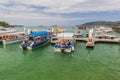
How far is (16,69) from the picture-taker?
22.2 metres

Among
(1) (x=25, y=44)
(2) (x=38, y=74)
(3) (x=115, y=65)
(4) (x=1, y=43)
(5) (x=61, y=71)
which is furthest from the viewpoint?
(4) (x=1, y=43)

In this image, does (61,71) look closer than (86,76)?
No

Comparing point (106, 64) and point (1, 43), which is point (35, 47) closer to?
point (1, 43)

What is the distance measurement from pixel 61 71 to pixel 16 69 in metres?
6.56

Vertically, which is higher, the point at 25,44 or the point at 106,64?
the point at 25,44

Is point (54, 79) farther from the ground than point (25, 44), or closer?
closer

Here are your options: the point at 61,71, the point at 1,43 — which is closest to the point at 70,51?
the point at 61,71

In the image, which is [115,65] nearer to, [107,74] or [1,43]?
[107,74]

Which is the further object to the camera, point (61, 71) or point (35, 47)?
point (35, 47)

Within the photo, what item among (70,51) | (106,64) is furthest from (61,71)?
(70,51)

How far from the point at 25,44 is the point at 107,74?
22.6 metres

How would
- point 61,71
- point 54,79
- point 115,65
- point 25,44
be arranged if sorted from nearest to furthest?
point 54,79, point 61,71, point 115,65, point 25,44

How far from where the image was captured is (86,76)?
1942 cm

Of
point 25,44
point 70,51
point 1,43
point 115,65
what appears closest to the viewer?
point 115,65
